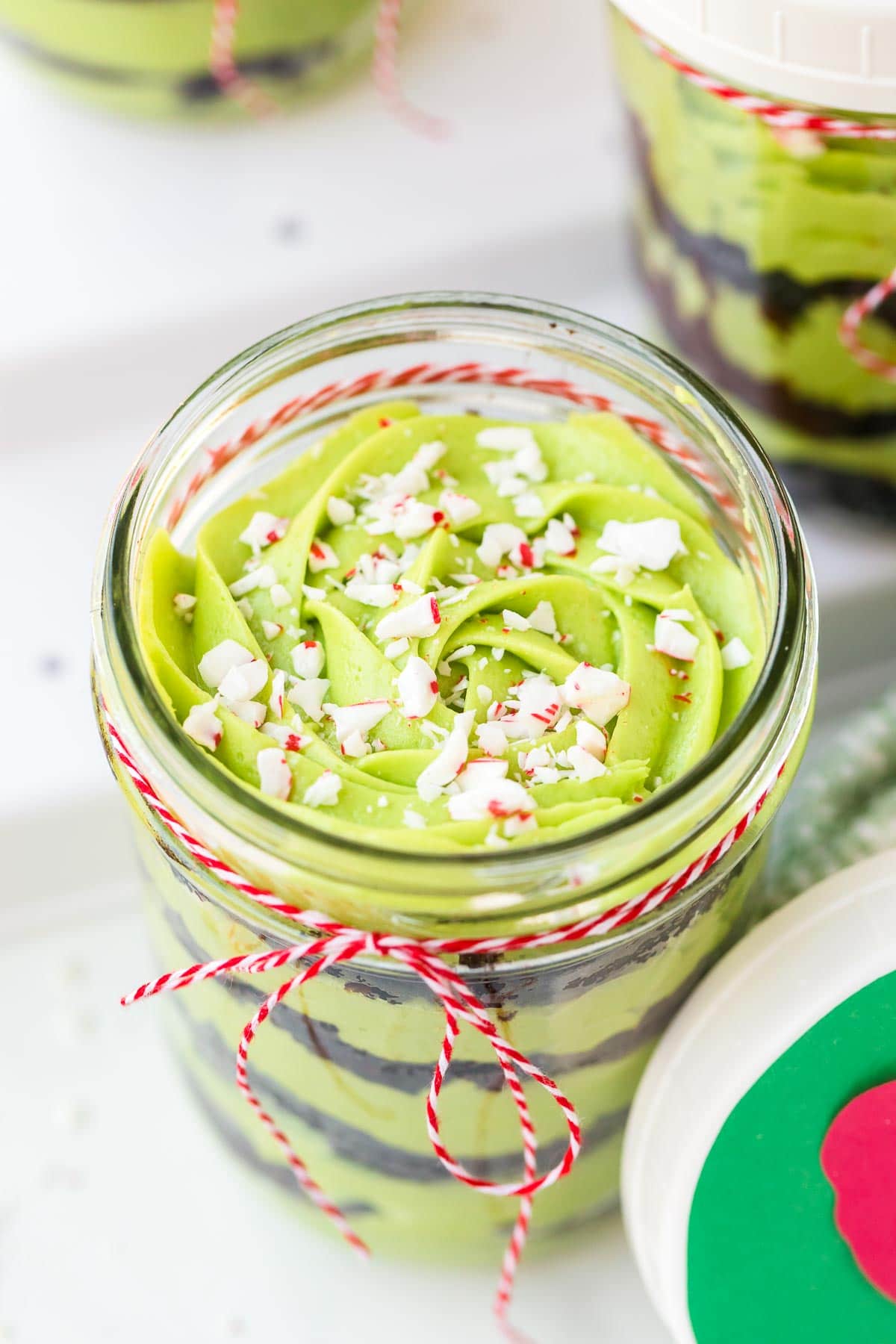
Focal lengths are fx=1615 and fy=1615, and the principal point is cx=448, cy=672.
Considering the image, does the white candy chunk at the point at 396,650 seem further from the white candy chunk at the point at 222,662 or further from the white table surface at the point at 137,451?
the white table surface at the point at 137,451

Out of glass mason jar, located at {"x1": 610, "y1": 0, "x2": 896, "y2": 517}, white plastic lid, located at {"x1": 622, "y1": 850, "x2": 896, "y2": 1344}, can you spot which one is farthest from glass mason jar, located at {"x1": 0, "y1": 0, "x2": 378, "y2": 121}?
white plastic lid, located at {"x1": 622, "y1": 850, "x2": 896, "y2": 1344}

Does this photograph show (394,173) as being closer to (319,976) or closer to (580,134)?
(580,134)

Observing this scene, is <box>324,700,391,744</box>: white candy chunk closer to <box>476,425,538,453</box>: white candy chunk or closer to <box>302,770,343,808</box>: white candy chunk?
<box>302,770,343,808</box>: white candy chunk

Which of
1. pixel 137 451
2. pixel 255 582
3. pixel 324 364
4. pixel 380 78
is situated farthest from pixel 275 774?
pixel 380 78

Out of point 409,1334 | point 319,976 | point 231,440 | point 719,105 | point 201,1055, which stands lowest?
point 409,1334

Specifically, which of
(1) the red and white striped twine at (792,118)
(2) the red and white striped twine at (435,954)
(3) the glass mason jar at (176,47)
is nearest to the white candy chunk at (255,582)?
(2) the red and white striped twine at (435,954)

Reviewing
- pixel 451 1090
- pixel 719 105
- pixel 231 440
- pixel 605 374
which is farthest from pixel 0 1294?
pixel 719 105

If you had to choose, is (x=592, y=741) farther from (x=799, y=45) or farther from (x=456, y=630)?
(x=799, y=45)

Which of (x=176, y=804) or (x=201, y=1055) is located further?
(x=201, y=1055)
